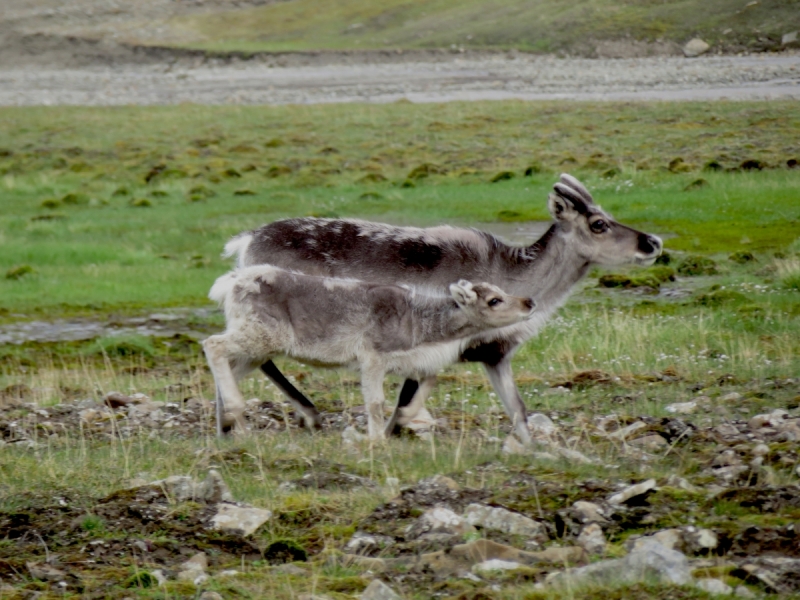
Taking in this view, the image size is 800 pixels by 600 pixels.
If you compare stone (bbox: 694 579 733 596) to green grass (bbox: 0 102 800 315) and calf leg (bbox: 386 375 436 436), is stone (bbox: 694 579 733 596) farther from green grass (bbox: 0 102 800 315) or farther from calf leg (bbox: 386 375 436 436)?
green grass (bbox: 0 102 800 315)

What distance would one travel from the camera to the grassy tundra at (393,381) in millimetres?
7668

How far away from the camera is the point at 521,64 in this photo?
220 ft

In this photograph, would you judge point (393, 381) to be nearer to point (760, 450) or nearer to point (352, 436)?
point (352, 436)

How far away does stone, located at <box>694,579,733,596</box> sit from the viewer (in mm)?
6289

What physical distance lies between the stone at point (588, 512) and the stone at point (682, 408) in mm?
4045

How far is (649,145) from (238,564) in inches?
1138

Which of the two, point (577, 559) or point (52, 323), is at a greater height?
point (577, 559)

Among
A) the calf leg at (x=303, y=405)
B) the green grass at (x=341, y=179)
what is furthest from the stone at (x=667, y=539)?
the green grass at (x=341, y=179)

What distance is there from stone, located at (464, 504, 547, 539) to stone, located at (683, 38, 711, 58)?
1998 inches

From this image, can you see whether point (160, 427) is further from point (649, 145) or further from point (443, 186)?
point (649, 145)

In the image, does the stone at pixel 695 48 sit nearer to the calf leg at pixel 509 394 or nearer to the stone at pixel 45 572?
the calf leg at pixel 509 394

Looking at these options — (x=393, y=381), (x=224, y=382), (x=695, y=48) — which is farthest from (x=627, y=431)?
(x=695, y=48)

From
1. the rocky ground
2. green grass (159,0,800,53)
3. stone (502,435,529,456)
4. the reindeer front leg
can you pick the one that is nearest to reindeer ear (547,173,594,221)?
→ the reindeer front leg

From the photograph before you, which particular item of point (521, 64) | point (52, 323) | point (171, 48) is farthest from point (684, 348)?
point (171, 48)
